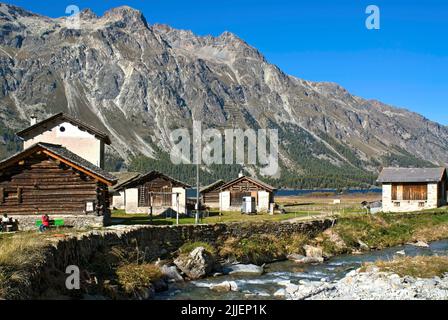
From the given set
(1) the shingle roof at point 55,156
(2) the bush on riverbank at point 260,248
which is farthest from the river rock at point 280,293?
(1) the shingle roof at point 55,156

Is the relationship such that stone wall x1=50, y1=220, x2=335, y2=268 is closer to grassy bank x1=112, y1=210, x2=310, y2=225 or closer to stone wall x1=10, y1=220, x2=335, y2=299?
stone wall x1=10, y1=220, x2=335, y2=299

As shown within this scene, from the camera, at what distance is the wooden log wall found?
37625 mm

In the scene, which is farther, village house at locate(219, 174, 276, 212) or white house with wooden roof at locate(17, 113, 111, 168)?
village house at locate(219, 174, 276, 212)

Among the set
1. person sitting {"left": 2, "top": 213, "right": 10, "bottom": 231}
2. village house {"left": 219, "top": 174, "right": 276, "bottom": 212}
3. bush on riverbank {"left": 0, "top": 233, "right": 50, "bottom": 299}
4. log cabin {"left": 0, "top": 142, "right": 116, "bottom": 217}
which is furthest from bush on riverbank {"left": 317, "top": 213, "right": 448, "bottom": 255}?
bush on riverbank {"left": 0, "top": 233, "right": 50, "bottom": 299}

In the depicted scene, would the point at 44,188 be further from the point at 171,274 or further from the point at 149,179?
the point at 149,179

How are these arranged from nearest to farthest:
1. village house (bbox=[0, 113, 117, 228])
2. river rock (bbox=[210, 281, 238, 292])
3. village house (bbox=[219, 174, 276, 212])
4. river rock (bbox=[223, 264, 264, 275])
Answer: river rock (bbox=[210, 281, 238, 292]) < river rock (bbox=[223, 264, 264, 275]) < village house (bbox=[0, 113, 117, 228]) < village house (bbox=[219, 174, 276, 212])

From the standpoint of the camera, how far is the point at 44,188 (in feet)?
125

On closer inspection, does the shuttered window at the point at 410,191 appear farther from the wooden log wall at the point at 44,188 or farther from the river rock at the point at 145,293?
the river rock at the point at 145,293

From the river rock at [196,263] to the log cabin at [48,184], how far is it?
9.76 meters

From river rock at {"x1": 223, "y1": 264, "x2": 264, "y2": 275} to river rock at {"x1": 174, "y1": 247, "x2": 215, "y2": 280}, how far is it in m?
1.12

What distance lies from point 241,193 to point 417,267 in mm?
46851

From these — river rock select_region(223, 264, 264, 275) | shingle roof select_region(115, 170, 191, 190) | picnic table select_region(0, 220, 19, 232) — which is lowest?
river rock select_region(223, 264, 264, 275)
